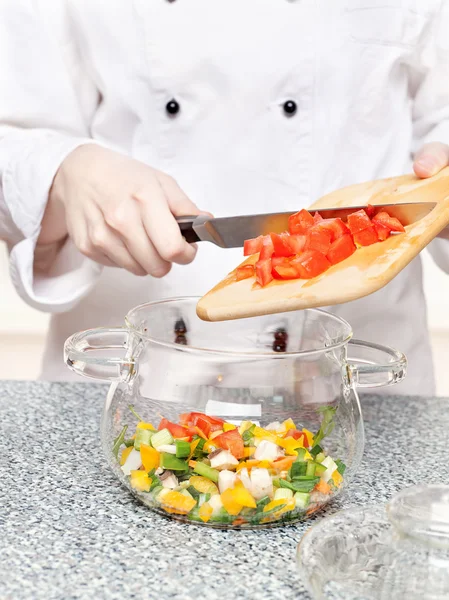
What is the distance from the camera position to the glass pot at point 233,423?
0.62 meters

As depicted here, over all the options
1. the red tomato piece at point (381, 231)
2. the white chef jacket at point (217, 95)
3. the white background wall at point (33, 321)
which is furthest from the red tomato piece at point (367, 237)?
the white background wall at point (33, 321)

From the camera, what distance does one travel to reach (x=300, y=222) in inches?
29.3

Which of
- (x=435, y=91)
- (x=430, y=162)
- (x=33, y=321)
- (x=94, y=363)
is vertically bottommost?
(x=33, y=321)

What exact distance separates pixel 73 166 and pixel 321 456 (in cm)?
48

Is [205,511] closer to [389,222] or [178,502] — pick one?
[178,502]

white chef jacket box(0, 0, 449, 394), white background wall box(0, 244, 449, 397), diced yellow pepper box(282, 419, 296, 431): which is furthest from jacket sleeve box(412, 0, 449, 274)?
white background wall box(0, 244, 449, 397)

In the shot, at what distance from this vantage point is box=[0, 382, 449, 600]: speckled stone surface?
56 cm

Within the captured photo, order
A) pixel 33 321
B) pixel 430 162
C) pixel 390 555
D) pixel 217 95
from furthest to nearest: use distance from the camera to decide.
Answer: pixel 33 321
pixel 217 95
pixel 430 162
pixel 390 555

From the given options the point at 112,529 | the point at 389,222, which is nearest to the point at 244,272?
the point at 389,222

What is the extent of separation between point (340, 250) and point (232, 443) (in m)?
0.20

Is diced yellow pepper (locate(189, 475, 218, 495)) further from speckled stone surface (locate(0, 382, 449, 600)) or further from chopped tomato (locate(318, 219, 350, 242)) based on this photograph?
chopped tomato (locate(318, 219, 350, 242))

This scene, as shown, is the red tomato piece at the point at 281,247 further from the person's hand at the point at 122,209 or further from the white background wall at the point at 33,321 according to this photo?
the white background wall at the point at 33,321

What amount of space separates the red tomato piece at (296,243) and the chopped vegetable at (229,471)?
0.50 feet

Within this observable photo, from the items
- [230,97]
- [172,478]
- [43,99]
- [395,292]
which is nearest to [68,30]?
[43,99]
